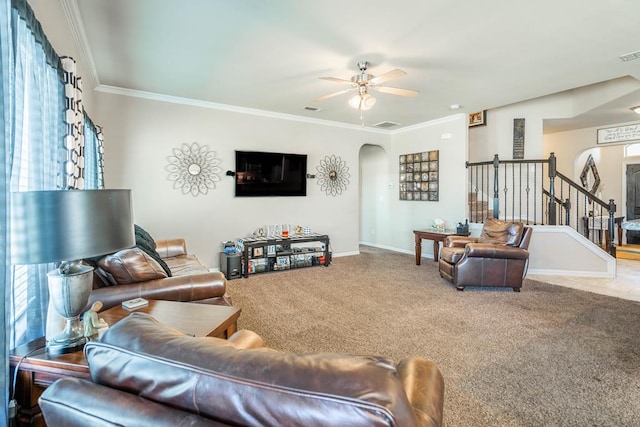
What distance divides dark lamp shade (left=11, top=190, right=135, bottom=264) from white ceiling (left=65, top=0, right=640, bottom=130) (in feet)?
6.70

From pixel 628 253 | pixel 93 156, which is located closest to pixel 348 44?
pixel 93 156

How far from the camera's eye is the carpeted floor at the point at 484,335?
1.95 m

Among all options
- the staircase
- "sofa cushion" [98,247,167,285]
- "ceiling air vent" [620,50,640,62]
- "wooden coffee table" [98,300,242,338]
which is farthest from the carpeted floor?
"ceiling air vent" [620,50,640,62]

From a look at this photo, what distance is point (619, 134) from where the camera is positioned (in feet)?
21.9

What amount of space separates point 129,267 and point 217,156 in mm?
3176

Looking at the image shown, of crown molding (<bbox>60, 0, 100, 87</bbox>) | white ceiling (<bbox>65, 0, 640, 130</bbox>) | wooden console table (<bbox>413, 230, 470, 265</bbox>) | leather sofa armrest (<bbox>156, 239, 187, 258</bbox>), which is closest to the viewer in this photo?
crown molding (<bbox>60, 0, 100, 87</bbox>)

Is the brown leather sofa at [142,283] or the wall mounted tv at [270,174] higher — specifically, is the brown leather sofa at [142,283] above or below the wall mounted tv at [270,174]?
below

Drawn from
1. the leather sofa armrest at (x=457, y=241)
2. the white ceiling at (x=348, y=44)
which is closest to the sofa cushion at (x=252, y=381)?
the white ceiling at (x=348, y=44)

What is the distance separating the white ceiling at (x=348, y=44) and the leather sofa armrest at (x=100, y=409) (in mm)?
2678

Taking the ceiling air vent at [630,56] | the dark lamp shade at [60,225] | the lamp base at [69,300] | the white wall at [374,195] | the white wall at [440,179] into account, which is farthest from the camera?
the white wall at [374,195]

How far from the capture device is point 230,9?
101 inches

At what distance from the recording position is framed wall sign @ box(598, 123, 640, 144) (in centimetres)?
650

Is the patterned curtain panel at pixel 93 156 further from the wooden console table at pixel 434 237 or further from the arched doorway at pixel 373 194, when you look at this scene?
the arched doorway at pixel 373 194

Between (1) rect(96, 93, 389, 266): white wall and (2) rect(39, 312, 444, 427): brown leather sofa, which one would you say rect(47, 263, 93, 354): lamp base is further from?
(1) rect(96, 93, 389, 266): white wall
